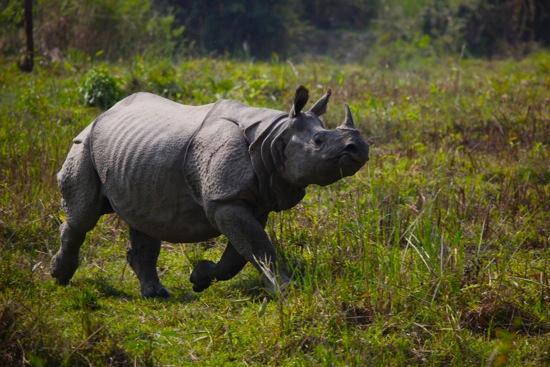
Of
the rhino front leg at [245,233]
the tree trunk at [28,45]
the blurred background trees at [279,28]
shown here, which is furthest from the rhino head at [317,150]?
the blurred background trees at [279,28]

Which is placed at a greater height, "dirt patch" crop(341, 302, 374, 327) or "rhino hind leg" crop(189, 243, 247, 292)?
"dirt patch" crop(341, 302, 374, 327)

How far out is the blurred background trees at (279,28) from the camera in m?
14.4

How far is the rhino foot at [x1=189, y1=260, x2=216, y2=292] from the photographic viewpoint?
5.47 m

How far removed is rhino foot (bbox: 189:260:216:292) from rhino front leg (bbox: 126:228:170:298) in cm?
27

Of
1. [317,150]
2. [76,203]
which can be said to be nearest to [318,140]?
[317,150]

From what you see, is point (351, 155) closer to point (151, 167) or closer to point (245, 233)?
point (245, 233)

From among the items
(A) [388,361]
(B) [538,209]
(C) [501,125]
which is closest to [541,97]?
(C) [501,125]

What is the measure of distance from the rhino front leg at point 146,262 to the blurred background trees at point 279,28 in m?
7.89

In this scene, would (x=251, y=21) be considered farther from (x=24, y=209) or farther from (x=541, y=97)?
(x=24, y=209)

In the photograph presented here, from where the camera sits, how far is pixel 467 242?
6379 mm

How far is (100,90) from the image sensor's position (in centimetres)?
1052

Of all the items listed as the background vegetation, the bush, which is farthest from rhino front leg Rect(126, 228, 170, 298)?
the bush

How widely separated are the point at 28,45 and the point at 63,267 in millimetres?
7423

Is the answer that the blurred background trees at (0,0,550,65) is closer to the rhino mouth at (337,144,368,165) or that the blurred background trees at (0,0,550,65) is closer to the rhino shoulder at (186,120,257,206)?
the rhino shoulder at (186,120,257,206)
